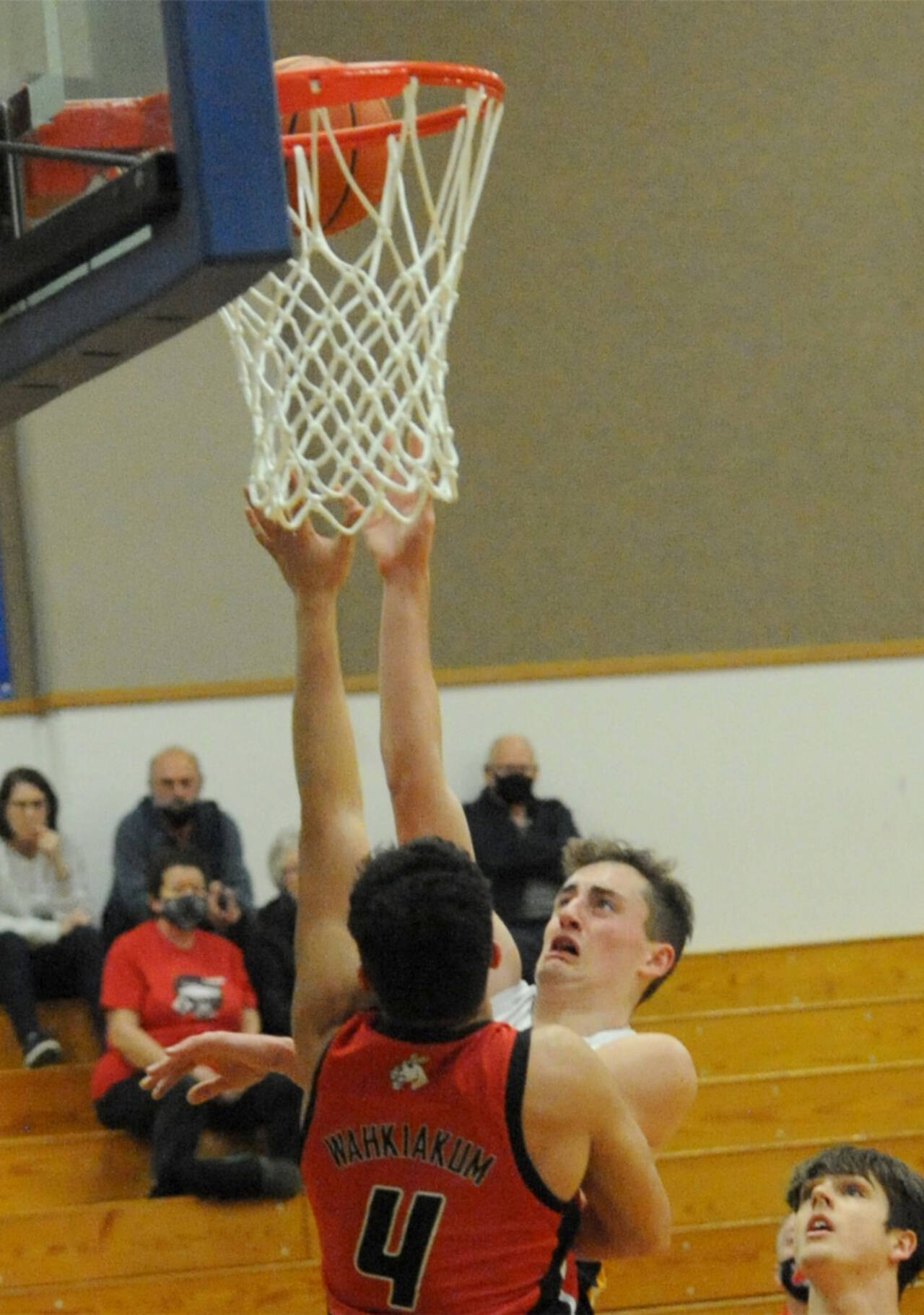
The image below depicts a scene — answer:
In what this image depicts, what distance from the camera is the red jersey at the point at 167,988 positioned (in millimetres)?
6355

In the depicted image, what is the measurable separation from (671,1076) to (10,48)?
5.80ft

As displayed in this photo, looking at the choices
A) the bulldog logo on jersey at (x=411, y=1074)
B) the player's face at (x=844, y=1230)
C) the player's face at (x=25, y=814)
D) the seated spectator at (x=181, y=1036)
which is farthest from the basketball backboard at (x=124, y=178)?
the player's face at (x=25, y=814)

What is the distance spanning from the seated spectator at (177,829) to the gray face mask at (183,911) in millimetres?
540

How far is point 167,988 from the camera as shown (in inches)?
253

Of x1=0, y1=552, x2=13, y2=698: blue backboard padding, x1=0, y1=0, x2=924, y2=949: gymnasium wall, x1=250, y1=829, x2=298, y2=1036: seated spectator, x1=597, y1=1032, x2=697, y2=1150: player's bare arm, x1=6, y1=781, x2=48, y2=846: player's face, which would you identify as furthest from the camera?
x1=0, y1=0, x2=924, y2=949: gymnasium wall

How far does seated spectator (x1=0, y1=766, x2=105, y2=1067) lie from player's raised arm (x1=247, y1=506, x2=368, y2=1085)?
14.2 feet

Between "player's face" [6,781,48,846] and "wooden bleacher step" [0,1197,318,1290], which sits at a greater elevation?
"player's face" [6,781,48,846]

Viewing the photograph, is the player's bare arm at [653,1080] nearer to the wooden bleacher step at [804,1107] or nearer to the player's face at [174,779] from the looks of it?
the wooden bleacher step at [804,1107]

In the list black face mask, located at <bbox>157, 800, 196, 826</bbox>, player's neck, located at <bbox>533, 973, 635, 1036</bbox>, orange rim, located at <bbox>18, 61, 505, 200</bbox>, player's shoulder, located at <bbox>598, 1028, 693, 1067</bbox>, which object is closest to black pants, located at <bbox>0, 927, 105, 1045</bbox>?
black face mask, located at <bbox>157, 800, 196, 826</bbox>

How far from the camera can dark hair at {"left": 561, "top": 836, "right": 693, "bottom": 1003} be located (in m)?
2.97

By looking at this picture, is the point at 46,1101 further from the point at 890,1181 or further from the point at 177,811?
the point at 890,1181

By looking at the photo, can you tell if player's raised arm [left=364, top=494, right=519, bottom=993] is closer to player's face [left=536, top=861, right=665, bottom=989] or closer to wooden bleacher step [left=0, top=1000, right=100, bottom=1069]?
player's face [left=536, top=861, right=665, bottom=989]

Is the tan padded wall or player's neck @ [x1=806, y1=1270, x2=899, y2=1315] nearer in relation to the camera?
player's neck @ [x1=806, y1=1270, x2=899, y2=1315]

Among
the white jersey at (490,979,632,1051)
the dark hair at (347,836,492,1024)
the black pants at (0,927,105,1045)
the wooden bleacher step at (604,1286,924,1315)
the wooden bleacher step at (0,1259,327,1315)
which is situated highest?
the dark hair at (347,836,492,1024)
